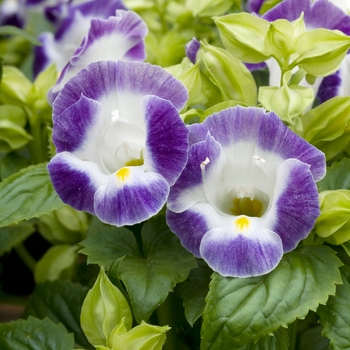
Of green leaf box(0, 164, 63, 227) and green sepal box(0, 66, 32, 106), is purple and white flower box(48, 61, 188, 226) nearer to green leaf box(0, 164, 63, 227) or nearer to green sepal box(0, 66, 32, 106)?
green leaf box(0, 164, 63, 227)

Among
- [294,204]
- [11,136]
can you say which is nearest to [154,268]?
[294,204]

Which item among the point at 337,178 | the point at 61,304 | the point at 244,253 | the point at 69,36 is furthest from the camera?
the point at 69,36

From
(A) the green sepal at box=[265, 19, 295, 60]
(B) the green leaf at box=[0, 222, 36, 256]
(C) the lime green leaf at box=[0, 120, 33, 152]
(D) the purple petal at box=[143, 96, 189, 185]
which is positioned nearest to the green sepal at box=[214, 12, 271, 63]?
(A) the green sepal at box=[265, 19, 295, 60]

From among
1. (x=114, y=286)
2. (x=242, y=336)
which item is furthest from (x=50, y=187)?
(x=242, y=336)

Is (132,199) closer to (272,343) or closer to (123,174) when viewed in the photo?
(123,174)

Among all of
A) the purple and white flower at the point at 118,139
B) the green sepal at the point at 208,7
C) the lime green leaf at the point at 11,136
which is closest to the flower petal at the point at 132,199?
the purple and white flower at the point at 118,139
